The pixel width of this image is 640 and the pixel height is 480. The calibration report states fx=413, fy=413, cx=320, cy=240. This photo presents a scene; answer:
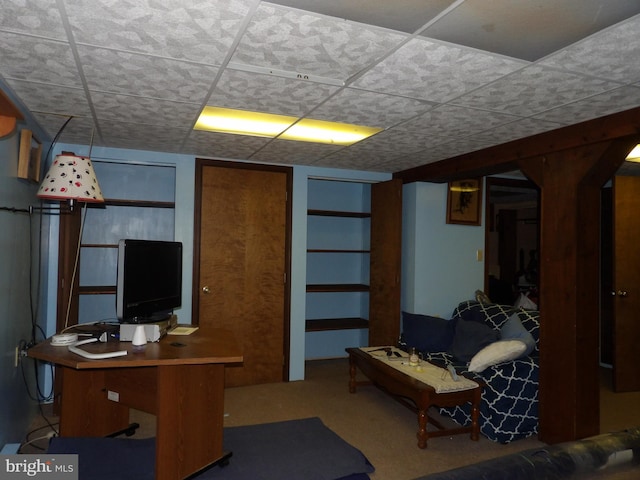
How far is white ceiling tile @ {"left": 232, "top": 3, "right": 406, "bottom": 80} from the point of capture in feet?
5.17

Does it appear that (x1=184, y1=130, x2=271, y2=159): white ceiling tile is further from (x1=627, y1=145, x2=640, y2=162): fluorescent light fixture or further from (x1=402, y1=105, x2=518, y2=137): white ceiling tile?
(x1=627, y1=145, x2=640, y2=162): fluorescent light fixture

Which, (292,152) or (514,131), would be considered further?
(292,152)

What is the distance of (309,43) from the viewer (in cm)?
176

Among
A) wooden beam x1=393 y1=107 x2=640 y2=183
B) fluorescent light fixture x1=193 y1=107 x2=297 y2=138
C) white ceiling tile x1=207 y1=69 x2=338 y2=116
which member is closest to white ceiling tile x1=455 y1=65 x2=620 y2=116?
wooden beam x1=393 y1=107 x2=640 y2=183

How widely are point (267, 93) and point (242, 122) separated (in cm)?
83

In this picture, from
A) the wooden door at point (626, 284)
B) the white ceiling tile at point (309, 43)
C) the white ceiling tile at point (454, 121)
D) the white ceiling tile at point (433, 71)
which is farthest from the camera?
the wooden door at point (626, 284)

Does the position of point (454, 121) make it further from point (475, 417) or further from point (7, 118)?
point (7, 118)

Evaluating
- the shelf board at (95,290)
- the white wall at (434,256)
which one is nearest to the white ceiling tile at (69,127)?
the shelf board at (95,290)

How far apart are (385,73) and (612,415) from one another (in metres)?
3.52

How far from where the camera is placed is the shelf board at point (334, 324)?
4.69 m

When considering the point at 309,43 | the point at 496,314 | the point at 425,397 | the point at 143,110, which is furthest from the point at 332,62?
the point at 496,314

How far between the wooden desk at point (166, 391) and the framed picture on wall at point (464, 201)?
3099mm

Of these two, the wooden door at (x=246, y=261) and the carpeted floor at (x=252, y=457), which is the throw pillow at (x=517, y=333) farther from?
the wooden door at (x=246, y=261)

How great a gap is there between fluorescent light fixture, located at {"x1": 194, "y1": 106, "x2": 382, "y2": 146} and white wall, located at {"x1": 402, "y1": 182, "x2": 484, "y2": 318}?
1548 mm
